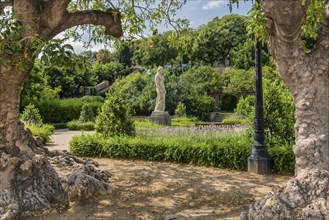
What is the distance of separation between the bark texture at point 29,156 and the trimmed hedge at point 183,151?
11.6 ft

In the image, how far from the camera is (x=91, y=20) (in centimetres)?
605

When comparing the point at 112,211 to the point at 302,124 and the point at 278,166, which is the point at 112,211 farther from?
the point at 278,166

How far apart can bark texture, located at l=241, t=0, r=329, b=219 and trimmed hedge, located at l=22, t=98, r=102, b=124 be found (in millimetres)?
22784

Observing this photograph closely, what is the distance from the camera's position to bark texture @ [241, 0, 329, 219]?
391 cm

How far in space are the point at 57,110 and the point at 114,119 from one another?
1602 cm

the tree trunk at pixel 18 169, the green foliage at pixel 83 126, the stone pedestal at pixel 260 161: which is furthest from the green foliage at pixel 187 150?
the green foliage at pixel 83 126

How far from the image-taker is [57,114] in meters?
26.3

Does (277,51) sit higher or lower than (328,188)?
higher

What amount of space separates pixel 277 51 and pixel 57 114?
23.8 m

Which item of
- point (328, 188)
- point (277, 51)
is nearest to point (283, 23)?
point (277, 51)

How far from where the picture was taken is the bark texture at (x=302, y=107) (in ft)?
12.8

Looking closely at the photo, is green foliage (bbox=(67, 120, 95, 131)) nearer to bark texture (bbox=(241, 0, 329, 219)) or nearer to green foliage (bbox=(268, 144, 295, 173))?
green foliage (bbox=(268, 144, 295, 173))

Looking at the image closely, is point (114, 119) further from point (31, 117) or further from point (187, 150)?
point (31, 117)

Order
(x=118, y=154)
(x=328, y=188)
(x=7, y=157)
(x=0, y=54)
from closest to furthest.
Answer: (x=328, y=188), (x=0, y=54), (x=7, y=157), (x=118, y=154)
